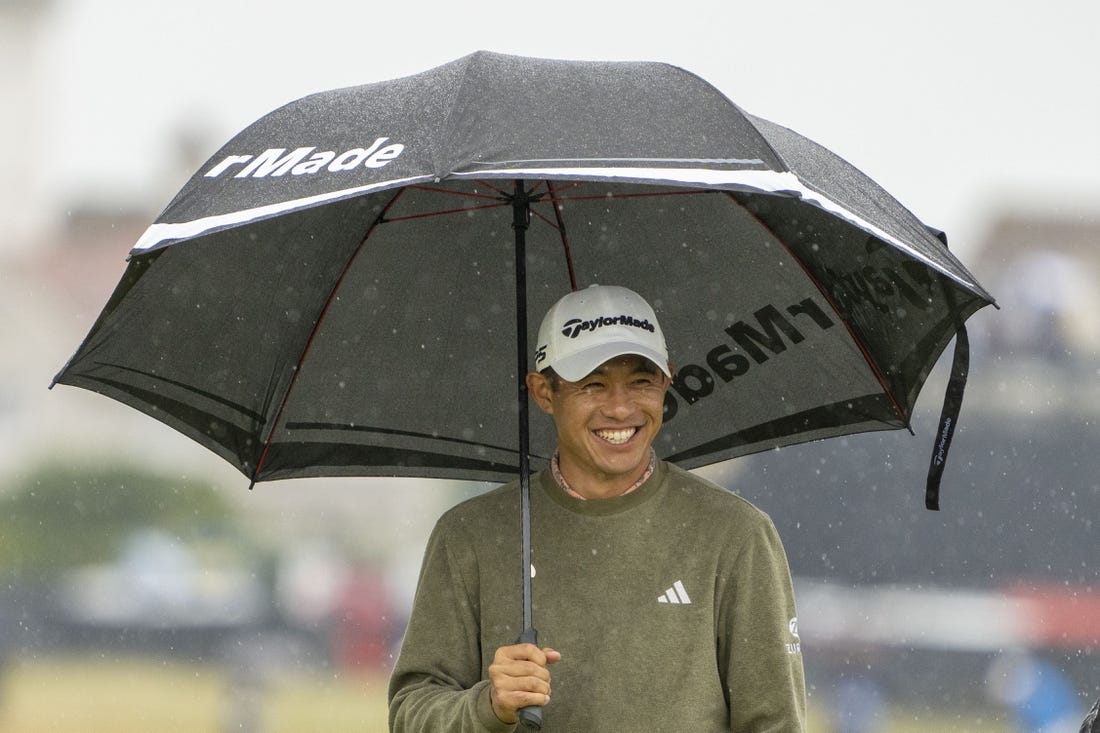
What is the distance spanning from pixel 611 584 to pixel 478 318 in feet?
2.39

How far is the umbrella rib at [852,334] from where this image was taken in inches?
119

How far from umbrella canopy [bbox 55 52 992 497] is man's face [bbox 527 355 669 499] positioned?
160 millimetres

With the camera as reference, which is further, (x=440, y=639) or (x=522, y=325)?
(x=522, y=325)

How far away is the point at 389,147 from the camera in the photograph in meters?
2.33

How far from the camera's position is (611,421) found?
272 centimetres

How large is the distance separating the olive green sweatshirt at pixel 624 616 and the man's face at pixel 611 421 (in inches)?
1.8

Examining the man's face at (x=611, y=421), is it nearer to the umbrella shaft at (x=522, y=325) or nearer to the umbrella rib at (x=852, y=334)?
the umbrella shaft at (x=522, y=325)

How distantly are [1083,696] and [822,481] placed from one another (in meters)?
5.39

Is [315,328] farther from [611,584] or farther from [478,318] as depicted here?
[611,584]

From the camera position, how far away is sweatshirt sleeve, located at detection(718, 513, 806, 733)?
Result: 256 centimetres

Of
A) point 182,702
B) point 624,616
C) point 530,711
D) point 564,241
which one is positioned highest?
point 564,241

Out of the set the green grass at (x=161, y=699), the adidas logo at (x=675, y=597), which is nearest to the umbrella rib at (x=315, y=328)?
the adidas logo at (x=675, y=597)

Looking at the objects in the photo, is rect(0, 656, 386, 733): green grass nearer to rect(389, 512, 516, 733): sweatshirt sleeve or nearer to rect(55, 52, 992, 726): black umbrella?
rect(55, 52, 992, 726): black umbrella

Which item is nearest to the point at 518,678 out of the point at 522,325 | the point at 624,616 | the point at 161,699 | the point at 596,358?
the point at 624,616
